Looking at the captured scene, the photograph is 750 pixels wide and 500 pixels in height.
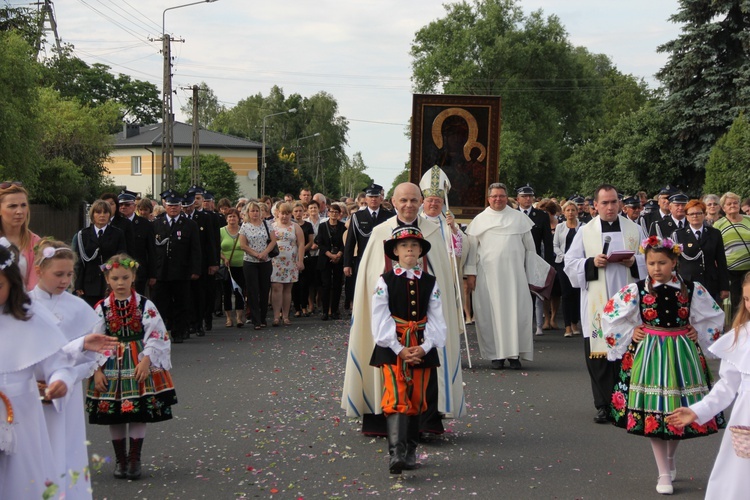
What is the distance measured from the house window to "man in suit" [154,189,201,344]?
7254 cm

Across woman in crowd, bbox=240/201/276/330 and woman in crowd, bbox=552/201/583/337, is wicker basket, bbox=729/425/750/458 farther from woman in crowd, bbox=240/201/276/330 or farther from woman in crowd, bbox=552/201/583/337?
woman in crowd, bbox=240/201/276/330

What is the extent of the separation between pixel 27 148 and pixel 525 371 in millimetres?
22360

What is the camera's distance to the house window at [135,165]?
8631 centimetres

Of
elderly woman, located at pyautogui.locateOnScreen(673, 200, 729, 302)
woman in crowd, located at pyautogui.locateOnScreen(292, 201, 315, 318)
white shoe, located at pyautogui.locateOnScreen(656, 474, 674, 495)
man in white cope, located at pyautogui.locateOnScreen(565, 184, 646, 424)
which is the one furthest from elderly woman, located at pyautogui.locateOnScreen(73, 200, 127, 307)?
white shoe, located at pyautogui.locateOnScreen(656, 474, 674, 495)

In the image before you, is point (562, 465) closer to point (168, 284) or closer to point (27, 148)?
point (168, 284)

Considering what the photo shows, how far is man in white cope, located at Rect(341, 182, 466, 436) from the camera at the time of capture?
8523mm

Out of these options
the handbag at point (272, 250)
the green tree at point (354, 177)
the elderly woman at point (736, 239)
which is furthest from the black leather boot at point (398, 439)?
the green tree at point (354, 177)

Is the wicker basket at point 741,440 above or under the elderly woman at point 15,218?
under

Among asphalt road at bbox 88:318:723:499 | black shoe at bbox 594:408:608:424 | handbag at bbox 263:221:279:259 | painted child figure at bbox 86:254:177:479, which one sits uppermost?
handbag at bbox 263:221:279:259

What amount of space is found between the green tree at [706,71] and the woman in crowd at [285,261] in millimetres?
25858

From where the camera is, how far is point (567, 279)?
16.6 m

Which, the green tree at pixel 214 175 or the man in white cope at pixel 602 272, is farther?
the green tree at pixel 214 175

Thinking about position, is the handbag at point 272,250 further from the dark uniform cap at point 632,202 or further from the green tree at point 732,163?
the green tree at point 732,163

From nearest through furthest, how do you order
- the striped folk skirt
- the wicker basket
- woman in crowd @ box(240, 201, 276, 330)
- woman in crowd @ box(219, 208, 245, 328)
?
the wicker basket → the striped folk skirt → woman in crowd @ box(240, 201, 276, 330) → woman in crowd @ box(219, 208, 245, 328)
